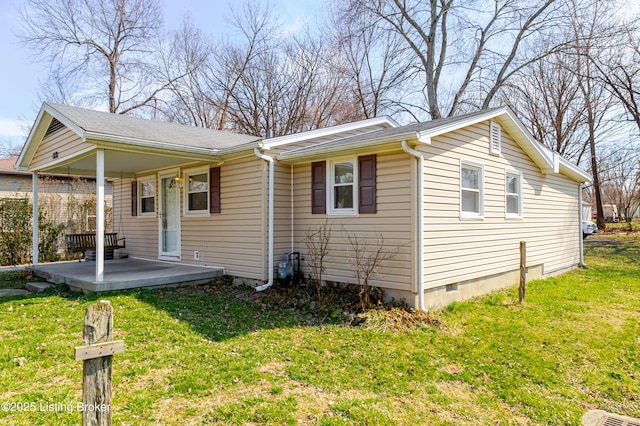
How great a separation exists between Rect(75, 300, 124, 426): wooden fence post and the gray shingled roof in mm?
5482

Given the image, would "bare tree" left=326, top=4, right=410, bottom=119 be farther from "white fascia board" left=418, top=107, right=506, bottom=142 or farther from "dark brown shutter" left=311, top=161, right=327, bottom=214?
"dark brown shutter" left=311, top=161, right=327, bottom=214

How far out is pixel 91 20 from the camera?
19.2 meters

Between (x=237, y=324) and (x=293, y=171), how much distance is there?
11.8 ft

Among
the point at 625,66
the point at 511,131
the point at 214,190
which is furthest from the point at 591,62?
the point at 214,190

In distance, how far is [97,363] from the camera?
221cm

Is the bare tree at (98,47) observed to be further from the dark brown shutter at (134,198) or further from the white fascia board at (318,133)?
the white fascia board at (318,133)

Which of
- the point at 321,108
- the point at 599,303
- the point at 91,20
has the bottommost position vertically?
the point at 599,303

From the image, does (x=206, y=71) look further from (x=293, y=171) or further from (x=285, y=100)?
(x=293, y=171)

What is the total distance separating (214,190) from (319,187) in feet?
8.75

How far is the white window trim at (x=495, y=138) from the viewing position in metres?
8.17

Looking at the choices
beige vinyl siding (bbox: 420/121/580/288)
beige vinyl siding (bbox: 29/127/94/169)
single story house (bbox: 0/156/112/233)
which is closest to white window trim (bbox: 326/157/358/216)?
beige vinyl siding (bbox: 420/121/580/288)

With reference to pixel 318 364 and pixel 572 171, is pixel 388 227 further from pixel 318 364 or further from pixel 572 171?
pixel 572 171

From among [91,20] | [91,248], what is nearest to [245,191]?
[91,248]

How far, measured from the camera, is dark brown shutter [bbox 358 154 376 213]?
6.80m
